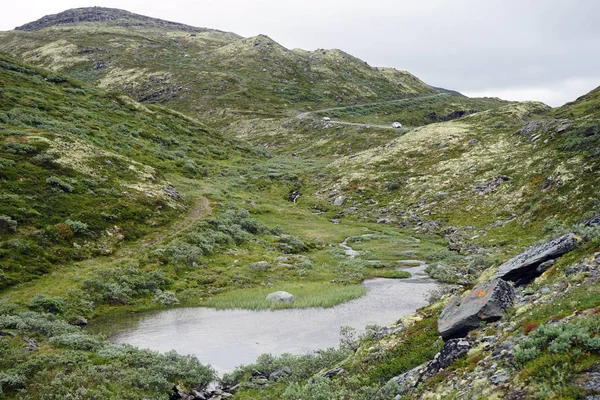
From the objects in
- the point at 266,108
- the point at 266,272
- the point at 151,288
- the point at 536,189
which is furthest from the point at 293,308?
the point at 266,108

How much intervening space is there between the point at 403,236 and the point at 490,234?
12172 millimetres

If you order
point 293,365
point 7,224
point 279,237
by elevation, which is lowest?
point 279,237

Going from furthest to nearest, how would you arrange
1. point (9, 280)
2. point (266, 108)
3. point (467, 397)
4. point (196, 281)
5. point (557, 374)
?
point (266, 108) → point (196, 281) → point (9, 280) → point (467, 397) → point (557, 374)

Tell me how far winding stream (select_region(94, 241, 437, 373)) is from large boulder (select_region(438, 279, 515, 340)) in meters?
12.7

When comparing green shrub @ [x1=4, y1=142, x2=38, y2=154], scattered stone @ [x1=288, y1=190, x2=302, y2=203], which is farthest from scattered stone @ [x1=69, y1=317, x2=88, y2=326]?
scattered stone @ [x1=288, y1=190, x2=302, y2=203]

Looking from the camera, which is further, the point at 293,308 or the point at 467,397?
the point at 293,308

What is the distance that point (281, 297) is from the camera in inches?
1367

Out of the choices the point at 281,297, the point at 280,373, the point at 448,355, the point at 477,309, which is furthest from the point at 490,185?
the point at 448,355

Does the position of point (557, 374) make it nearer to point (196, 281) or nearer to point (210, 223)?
point (196, 281)

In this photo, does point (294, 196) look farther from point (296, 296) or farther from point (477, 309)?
point (477, 309)

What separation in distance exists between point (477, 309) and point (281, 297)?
906 inches

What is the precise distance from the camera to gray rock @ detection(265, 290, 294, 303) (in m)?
34.4

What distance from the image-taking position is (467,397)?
9.80m

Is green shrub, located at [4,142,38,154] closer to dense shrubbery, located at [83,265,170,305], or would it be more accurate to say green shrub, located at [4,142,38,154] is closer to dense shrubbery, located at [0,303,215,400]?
dense shrubbery, located at [83,265,170,305]
